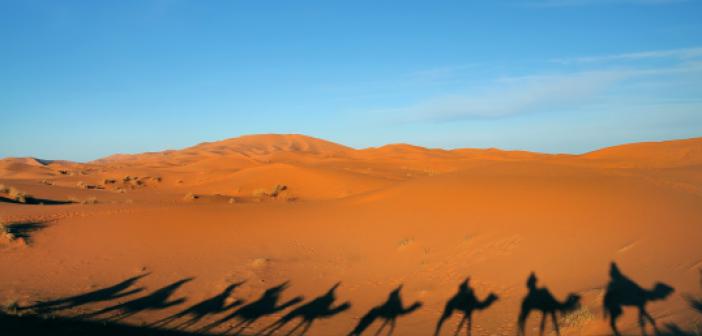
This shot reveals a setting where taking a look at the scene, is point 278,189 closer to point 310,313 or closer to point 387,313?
point 310,313

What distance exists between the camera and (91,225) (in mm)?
12633

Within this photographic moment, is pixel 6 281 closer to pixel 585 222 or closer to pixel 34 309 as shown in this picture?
pixel 34 309

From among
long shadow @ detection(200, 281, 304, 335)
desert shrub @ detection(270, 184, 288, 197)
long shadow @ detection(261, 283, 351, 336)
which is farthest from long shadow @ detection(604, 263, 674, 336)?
desert shrub @ detection(270, 184, 288, 197)

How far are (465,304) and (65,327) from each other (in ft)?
20.2

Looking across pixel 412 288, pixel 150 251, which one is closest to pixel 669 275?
pixel 412 288

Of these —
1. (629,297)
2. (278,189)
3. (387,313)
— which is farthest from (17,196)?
(629,297)

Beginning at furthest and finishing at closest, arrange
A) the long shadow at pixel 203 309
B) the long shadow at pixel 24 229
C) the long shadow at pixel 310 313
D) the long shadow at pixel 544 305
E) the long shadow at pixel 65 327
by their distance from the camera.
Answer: the long shadow at pixel 24 229 → the long shadow at pixel 203 309 → the long shadow at pixel 310 313 → the long shadow at pixel 544 305 → the long shadow at pixel 65 327

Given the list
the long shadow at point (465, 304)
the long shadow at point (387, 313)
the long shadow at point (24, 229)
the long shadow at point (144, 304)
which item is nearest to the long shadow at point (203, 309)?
the long shadow at point (144, 304)

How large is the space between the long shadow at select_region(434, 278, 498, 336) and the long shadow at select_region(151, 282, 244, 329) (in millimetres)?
3714

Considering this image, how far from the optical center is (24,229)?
1169 cm

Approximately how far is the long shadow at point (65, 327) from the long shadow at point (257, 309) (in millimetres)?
632

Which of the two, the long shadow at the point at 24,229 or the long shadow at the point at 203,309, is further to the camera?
the long shadow at the point at 24,229

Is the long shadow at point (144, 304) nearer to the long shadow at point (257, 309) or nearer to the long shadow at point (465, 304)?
the long shadow at point (257, 309)

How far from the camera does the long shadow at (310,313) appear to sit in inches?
276
